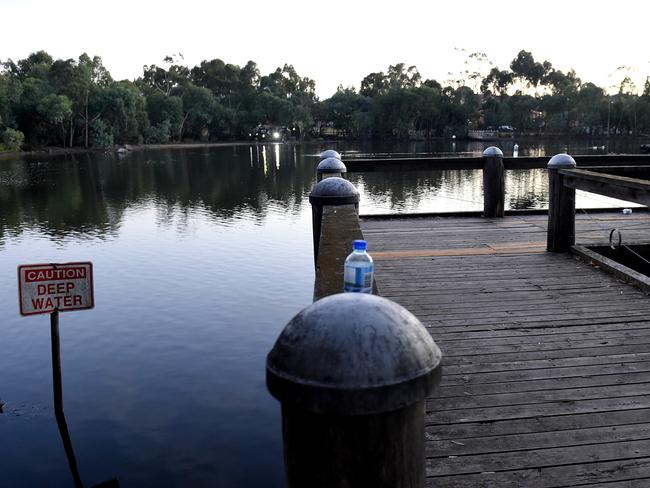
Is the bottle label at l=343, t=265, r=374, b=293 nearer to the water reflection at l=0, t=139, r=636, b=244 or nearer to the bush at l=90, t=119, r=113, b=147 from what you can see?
the water reflection at l=0, t=139, r=636, b=244

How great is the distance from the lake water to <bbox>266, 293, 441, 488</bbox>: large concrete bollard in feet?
21.5

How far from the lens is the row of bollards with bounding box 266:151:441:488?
133 centimetres

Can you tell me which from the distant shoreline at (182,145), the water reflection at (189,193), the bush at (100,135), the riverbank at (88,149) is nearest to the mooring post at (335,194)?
the water reflection at (189,193)

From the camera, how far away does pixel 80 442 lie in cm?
850

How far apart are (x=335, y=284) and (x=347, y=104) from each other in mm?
135707

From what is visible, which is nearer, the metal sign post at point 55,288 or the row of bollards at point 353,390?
the row of bollards at point 353,390

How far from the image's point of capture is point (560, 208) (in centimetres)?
779

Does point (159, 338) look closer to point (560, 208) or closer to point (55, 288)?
point (55, 288)

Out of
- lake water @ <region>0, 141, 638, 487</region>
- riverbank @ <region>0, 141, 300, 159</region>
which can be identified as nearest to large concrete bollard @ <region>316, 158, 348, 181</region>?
lake water @ <region>0, 141, 638, 487</region>

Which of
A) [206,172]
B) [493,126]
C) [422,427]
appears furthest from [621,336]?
[493,126]

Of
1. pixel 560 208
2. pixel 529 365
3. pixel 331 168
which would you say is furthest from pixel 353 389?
pixel 331 168

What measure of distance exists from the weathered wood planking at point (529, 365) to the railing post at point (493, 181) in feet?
8.06

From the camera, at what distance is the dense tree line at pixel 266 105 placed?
275ft

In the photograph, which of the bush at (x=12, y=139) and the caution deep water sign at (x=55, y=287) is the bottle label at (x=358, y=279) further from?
the bush at (x=12, y=139)
